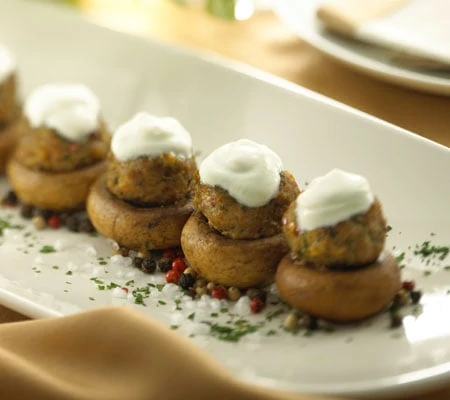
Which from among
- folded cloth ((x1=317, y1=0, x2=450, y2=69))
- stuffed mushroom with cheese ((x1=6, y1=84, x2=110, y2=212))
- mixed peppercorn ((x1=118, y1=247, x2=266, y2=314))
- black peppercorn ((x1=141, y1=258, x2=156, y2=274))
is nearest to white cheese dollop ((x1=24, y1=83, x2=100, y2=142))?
stuffed mushroom with cheese ((x1=6, y1=84, x2=110, y2=212))

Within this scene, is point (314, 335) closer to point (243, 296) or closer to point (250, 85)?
point (243, 296)

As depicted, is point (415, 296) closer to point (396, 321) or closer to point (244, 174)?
point (396, 321)

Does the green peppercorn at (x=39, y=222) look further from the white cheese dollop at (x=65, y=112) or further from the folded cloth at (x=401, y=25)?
the folded cloth at (x=401, y=25)

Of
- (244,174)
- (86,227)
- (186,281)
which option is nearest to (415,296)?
(244,174)

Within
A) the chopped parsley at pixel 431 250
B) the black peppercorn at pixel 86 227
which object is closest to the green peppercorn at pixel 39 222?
the black peppercorn at pixel 86 227

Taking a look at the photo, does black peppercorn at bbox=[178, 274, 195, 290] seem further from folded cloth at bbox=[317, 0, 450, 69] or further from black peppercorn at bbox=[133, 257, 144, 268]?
folded cloth at bbox=[317, 0, 450, 69]
